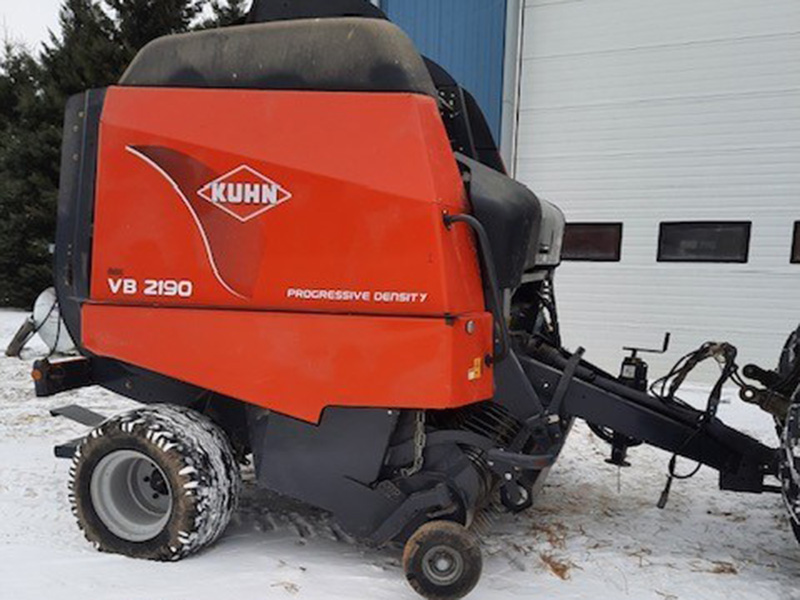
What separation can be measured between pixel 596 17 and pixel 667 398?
5.97 m

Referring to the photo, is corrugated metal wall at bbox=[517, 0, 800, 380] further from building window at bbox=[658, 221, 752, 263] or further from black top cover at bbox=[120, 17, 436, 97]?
black top cover at bbox=[120, 17, 436, 97]

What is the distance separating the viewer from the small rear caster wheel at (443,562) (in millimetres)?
2434

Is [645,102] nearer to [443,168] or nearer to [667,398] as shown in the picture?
[667,398]

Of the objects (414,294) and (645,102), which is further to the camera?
(645,102)

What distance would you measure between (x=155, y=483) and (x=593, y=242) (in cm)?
626

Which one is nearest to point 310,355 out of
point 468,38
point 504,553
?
point 504,553

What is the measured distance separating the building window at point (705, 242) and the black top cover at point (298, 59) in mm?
5718

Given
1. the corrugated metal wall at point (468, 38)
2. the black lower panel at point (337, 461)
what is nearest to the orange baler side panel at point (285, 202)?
the black lower panel at point (337, 461)

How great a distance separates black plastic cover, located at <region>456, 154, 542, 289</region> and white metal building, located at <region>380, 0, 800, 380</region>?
5.48 m

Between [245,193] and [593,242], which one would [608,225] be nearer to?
[593,242]

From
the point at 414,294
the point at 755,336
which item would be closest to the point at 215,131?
the point at 414,294

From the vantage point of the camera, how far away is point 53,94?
44.6 ft

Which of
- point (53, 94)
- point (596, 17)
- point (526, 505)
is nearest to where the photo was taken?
point (526, 505)

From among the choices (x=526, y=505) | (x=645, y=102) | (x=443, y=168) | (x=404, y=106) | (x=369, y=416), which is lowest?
(x=526, y=505)
